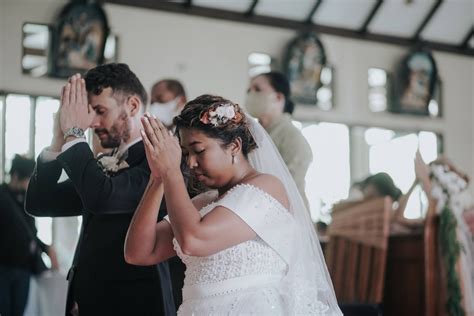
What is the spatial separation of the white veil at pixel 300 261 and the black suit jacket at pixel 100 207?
381 millimetres

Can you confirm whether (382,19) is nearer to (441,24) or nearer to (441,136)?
(441,24)

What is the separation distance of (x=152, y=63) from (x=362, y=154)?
3.75 meters

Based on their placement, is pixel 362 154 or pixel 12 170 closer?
pixel 12 170

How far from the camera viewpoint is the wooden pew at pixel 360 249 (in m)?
4.96

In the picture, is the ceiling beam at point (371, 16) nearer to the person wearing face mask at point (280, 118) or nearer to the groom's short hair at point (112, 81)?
the person wearing face mask at point (280, 118)

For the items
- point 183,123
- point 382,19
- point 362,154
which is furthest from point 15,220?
point 382,19

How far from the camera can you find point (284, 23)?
486 inches

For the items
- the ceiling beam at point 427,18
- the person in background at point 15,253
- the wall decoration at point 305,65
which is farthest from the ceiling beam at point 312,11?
the person in background at point 15,253

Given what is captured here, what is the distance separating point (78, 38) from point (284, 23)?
3.38 metres

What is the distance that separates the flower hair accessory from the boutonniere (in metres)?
0.45

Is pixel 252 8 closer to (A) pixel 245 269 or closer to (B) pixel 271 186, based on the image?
(B) pixel 271 186

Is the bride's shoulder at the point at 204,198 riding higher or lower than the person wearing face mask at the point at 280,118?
lower

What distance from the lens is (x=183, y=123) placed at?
2.29 meters

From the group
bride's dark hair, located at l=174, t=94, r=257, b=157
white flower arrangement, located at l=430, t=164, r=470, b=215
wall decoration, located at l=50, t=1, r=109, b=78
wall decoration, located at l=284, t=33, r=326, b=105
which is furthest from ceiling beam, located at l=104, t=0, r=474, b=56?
bride's dark hair, located at l=174, t=94, r=257, b=157
